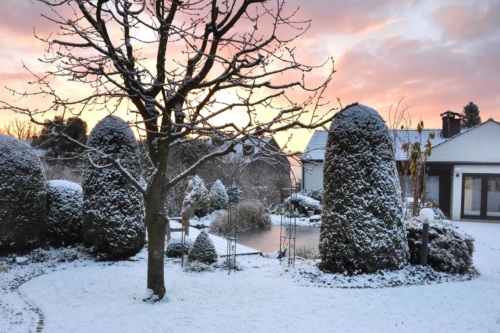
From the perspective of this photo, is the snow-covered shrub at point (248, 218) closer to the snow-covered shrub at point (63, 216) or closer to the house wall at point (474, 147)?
the snow-covered shrub at point (63, 216)

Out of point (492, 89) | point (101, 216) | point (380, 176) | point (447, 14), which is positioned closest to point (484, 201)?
point (492, 89)

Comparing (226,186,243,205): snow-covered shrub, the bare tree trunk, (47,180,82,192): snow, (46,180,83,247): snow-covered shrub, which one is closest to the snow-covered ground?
the bare tree trunk

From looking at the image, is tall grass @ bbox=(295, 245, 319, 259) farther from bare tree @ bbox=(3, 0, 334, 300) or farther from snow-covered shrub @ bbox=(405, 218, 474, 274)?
bare tree @ bbox=(3, 0, 334, 300)

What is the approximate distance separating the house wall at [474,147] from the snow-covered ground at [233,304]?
11.2 m

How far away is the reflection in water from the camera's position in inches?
438

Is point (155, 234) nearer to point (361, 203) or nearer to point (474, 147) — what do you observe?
point (361, 203)

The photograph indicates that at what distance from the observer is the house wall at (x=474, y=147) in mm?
16828

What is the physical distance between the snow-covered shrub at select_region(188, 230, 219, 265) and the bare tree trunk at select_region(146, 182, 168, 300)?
2354 mm

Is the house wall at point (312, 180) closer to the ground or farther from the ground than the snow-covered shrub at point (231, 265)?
farther from the ground

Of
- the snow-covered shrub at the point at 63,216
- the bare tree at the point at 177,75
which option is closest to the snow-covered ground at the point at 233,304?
the bare tree at the point at 177,75

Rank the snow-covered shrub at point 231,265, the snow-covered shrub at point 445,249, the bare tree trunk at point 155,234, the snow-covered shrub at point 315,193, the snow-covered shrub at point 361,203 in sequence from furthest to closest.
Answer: the snow-covered shrub at point 315,193, the snow-covered shrub at point 231,265, the snow-covered shrub at point 445,249, the snow-covered shrub at point 361,203, the bare tree trunk at point 155,234

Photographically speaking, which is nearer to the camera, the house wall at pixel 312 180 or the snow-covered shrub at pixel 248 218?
the snow-covered shrub at pixel 248 218

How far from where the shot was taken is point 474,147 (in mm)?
17047

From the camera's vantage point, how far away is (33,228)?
8211mm
